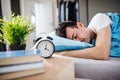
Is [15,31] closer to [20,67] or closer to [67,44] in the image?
[20,67]

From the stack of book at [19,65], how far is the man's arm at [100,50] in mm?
538

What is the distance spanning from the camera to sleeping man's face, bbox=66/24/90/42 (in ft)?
4.34

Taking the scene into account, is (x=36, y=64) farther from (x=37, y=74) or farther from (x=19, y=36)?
(x=19, y=36)

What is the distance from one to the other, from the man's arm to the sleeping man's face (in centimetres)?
15

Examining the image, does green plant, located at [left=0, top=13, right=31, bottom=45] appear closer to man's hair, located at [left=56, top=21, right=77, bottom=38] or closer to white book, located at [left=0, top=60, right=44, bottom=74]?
white book, located at [left=0, top=60, right=44, bottom=74]

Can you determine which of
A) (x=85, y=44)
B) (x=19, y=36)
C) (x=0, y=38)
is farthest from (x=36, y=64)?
(x=85, y=44)

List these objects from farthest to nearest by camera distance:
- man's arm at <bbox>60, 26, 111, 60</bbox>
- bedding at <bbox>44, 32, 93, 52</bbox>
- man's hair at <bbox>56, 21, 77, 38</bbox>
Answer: man's hair at <bbox>56, 21, 77, 38</bbox> < bedding at <bbox>44, 32, 93, 52</bbox> < man's arm at <bbox>60, 26, 111, 60</bbox>

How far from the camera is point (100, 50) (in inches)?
45.0

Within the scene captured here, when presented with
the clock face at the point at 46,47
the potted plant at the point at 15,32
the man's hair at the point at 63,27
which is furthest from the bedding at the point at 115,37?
the potted plant at the point at 15,32

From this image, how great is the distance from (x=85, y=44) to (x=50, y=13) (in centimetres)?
351

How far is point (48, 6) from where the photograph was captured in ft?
15.3

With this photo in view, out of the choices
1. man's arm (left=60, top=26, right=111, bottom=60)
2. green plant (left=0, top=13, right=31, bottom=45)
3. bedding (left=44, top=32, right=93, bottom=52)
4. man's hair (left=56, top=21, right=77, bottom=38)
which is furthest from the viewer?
man's hair (left=56, top=21, right=77, bottom=38)

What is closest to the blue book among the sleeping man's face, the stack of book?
the stack of book

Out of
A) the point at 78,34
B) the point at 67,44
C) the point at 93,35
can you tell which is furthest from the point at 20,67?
the point at 93,35
